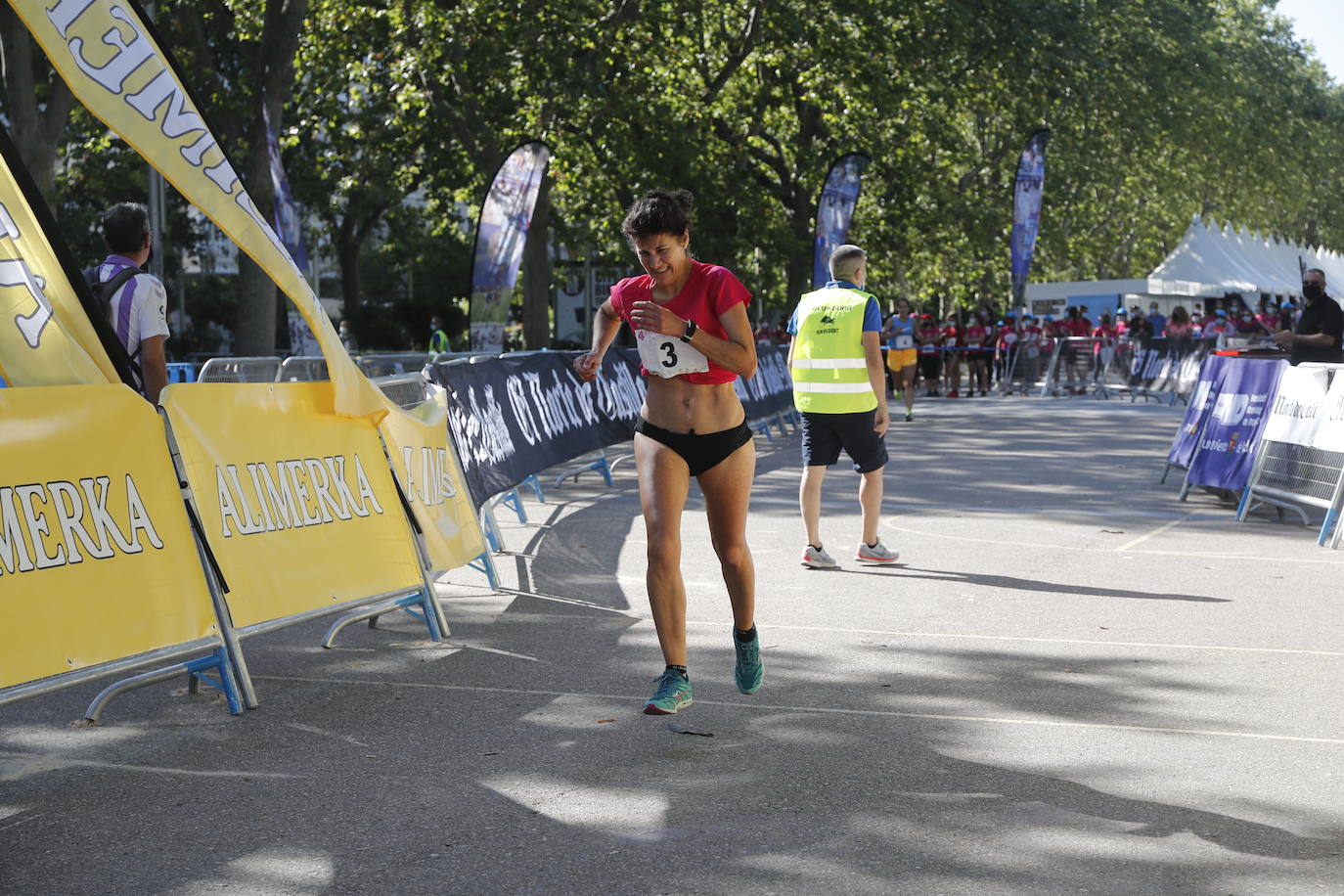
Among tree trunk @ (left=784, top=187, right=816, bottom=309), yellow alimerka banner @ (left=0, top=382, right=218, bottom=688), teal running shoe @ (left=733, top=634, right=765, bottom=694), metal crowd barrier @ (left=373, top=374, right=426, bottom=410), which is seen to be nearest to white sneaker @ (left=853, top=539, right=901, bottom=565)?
metal crowd barrier @ (left=373, top=374, right=426, bottom=410)

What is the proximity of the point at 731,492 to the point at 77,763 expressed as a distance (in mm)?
2535

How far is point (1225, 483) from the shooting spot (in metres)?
13.1

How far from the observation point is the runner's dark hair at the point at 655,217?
18.9 ft

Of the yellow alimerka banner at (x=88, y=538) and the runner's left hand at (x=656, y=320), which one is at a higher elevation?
the runner's left hand at (x=656, y=320)

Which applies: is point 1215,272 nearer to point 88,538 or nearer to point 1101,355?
point 1101,355

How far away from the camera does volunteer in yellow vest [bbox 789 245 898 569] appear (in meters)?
9.77

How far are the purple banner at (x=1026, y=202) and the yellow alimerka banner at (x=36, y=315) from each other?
29.4 meters

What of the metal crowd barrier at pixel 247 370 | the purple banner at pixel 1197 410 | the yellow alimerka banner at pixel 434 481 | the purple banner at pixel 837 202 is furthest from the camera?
the purple banner at pixel 837 202

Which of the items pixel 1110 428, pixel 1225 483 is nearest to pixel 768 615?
pixel 1225 483

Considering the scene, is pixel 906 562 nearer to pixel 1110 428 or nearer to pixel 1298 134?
pixel 1110 428

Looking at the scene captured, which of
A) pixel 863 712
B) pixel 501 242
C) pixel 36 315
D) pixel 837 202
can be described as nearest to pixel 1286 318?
pixel 837 202

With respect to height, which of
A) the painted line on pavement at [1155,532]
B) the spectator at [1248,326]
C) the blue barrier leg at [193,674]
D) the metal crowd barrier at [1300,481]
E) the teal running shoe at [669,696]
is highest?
the spectator at [1248,326]

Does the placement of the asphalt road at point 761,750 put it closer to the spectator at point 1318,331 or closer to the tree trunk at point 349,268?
the spectator at point 1318,331

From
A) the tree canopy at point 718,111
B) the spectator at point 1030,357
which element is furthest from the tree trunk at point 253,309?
the spectator at point 1030,357
